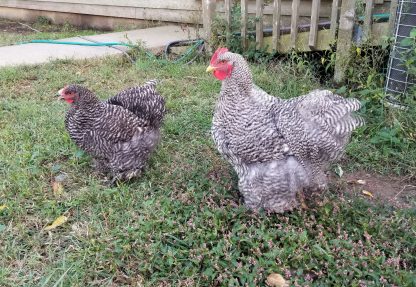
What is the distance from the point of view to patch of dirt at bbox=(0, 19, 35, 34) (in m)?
9.09

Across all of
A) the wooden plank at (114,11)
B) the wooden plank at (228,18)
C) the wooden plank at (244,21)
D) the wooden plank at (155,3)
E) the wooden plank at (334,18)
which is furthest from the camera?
the wooden plank at (114,11)

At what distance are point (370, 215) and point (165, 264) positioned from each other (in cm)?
147

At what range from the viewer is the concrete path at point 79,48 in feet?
20.2

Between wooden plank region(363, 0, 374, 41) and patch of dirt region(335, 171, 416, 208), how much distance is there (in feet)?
5.77

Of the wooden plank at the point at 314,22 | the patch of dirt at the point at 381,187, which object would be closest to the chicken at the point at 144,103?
the patch of dirt at the point at 381,187

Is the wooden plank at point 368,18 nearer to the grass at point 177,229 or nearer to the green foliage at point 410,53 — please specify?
the green foliage at point 410,53

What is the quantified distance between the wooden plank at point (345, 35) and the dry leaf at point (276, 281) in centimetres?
307

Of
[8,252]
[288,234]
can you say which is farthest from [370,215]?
[8,252]

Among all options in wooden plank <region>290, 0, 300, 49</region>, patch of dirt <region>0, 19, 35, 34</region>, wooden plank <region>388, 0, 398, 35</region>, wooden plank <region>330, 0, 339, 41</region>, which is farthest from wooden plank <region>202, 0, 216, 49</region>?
patch of dirt <region>0, 19, 35, 34</region>

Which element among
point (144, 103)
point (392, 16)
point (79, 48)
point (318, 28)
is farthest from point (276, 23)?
point (79, 48)

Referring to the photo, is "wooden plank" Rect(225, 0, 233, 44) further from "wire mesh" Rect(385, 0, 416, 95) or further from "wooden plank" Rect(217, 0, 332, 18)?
"wire mesh" Rect(385, 0, 416, 95)

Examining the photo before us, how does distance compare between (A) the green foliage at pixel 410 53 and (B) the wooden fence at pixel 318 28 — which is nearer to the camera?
(A) the green foliage at pixel 410 53

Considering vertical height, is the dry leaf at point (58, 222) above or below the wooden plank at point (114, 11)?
below

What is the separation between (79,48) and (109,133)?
395 centimetres
